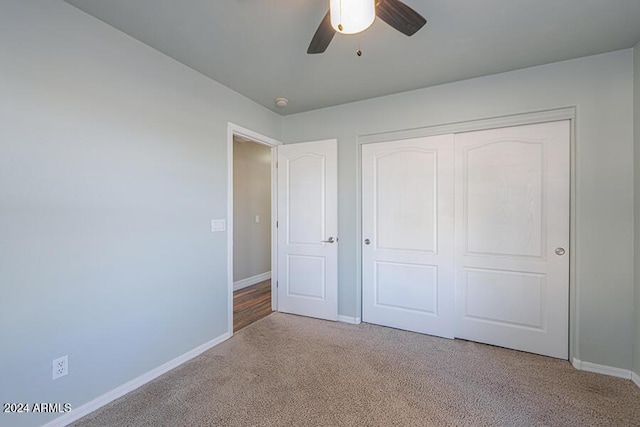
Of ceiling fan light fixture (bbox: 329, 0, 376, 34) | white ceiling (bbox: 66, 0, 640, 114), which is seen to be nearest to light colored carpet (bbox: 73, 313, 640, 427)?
ceiling fan light fixture (bbox: 329, 0, 376, 34)

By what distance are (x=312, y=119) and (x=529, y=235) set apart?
2.53 metres

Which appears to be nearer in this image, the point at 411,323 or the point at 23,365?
the point at 23,365

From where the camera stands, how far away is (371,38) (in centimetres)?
203

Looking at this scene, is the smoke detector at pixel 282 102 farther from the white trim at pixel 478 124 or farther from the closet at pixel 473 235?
the closet at pixel 473 235

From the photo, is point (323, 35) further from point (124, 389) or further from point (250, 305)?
point (250, 305)

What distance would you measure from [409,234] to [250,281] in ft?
9.96

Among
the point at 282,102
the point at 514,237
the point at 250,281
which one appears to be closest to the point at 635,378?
the point at 514,237

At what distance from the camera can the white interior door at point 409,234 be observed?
2801 mm

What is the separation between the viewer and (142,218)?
2.08 metres

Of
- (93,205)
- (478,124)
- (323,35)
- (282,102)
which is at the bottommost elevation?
(93,205)

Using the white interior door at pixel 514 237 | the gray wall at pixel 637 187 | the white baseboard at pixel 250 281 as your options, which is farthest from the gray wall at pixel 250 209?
the gray wall at pixel 637 187

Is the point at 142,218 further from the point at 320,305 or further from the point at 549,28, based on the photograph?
the point at 549,28

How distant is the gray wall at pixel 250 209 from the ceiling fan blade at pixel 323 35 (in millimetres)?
3182

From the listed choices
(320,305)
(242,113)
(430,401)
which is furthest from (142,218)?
(430,401)
